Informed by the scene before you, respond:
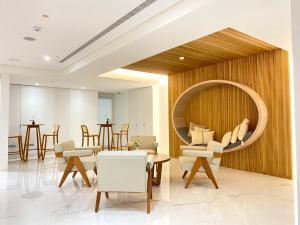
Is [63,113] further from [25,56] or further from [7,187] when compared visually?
[7,187]

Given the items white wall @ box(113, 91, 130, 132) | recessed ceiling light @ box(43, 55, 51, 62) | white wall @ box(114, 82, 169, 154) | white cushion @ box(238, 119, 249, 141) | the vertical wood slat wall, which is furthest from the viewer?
white wall @ box(113, 91, 130, 132)

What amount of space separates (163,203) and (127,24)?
9.33 ft

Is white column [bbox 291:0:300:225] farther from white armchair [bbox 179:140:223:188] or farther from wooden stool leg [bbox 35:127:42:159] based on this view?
wooden stool leg [bbox 35:127:42:159]

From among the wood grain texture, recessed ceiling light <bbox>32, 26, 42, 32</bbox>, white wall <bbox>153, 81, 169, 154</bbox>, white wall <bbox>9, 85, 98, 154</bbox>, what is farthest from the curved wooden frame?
white wall <bbox>9, 85, 98, 154</bbox>

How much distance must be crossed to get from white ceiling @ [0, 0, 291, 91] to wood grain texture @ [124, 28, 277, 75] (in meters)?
0.59

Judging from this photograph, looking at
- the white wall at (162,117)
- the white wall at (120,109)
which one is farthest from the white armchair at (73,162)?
the white wall at (120,109)

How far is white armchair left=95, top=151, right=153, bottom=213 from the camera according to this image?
3.09 meters

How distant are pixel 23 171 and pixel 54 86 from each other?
3.89 meters

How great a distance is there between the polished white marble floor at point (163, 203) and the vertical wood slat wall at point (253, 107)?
520 millimetres

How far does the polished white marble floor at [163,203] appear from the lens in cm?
293

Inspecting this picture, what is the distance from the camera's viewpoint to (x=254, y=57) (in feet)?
17.9

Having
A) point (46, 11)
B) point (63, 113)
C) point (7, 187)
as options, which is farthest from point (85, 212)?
point (63, 113)

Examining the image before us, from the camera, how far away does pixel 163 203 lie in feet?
11.5

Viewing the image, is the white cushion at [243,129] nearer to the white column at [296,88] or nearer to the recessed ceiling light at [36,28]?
the white column at [296,88]
